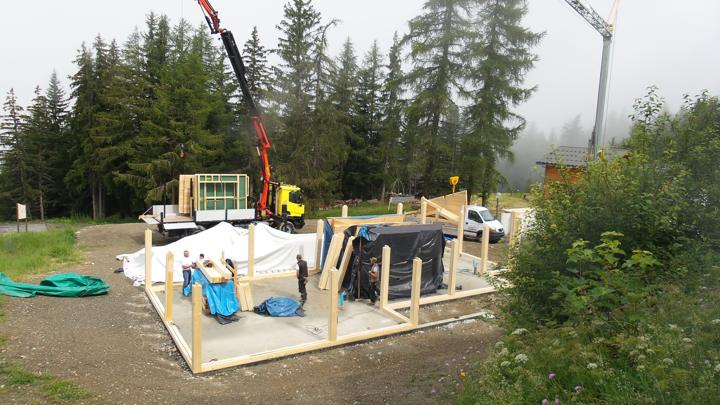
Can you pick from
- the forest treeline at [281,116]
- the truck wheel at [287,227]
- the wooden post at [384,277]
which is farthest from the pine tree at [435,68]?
the wooden post at [384,277]

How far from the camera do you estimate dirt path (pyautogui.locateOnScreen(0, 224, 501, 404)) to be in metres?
7.09

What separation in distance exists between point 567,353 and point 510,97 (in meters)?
24.3

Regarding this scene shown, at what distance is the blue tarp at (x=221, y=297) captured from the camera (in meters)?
10.2

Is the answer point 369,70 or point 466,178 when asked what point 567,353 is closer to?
point 466,178

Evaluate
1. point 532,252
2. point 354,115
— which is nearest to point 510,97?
point 354,115

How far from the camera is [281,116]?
28922 mm

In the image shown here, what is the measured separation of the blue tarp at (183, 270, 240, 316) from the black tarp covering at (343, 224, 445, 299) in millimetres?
3047

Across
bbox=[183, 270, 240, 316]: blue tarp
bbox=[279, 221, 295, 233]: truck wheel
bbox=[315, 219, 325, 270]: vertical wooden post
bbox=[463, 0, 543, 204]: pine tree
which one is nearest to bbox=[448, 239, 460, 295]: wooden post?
bbox=[315, 219, 325, 270]: vertical wooden post

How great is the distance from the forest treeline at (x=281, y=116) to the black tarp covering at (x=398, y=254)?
14975 millimetres

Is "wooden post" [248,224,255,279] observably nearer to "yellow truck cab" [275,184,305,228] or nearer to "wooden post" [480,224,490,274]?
"yellow truck cab" [275,184,305,228]

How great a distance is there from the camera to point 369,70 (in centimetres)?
4144

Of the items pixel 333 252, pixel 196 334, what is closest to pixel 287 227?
pixel 333 252

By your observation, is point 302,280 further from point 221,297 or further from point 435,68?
point 435,68

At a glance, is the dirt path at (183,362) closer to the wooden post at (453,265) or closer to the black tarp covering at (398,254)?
the wooden post at (453,265)
